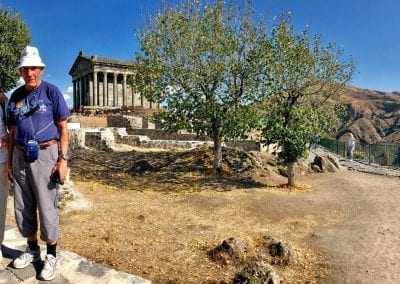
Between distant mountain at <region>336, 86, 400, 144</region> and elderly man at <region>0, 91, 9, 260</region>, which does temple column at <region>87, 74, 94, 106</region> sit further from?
elderly man at <region>0, 91, 9, 260</region>

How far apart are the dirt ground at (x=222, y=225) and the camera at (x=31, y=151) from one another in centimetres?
288

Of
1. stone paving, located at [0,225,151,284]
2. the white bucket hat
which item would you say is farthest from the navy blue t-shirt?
stone paving, located at [0,225,151,284]

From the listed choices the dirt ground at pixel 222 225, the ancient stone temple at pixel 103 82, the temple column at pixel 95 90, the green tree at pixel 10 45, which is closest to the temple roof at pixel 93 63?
the ancient stone temple at pixel 103 82

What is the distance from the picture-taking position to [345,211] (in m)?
11.0

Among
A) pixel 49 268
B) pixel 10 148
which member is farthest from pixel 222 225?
pixel 10 148

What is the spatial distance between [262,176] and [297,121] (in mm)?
2775

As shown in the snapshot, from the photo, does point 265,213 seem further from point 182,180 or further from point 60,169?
point 60,169

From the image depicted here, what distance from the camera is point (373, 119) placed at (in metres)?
106

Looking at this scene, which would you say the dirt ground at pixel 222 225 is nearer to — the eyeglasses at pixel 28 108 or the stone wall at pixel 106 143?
the eyeglasses at pixel 28 108

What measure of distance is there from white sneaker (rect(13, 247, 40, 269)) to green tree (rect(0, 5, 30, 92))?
3206 centimetres

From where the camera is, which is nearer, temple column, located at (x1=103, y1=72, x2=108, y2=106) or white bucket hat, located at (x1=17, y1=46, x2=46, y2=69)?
white bucket hat, located at (x1=17, y1=46, x2=46, y2=69)

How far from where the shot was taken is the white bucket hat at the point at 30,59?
172 inches

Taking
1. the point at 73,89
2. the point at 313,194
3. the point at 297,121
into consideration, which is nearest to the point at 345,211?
the point at 313,194

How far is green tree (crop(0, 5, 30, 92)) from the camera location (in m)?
33.1
